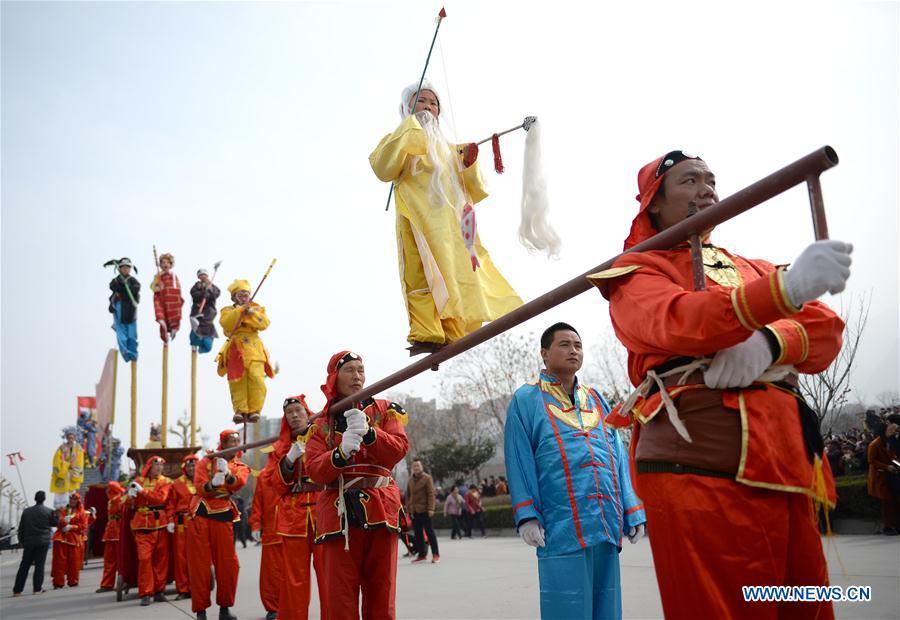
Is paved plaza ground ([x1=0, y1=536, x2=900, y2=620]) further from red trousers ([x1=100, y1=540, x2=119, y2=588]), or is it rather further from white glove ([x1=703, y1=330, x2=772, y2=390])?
white glove ([x1=703, y1=330, x2=772, y2=390])

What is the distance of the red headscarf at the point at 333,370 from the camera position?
16.8 feet

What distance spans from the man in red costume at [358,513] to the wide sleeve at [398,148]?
5.18ft

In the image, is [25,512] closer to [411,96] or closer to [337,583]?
[337,583]

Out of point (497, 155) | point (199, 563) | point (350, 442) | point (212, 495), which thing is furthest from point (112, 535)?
point (497, 155)

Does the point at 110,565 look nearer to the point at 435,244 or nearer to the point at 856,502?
the point at 435,244

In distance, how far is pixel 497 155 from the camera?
4.48 m

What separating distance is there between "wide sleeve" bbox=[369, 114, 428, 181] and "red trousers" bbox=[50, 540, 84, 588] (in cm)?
1491

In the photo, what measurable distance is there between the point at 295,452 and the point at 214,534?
9.51 ft

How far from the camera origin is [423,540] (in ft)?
42.4

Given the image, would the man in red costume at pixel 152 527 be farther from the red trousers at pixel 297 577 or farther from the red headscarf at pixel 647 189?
the red headscarf at pixel 647 189

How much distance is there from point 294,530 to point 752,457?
5.34 metres

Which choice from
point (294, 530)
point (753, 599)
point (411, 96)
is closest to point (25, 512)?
point (294, 530)

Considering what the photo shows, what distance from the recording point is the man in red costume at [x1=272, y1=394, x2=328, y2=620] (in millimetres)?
6090

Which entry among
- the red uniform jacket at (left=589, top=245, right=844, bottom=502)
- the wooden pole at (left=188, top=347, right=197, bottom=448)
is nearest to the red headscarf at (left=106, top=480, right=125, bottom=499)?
the wooden pole at (left=188, top=347, right=197, bottom=448)
